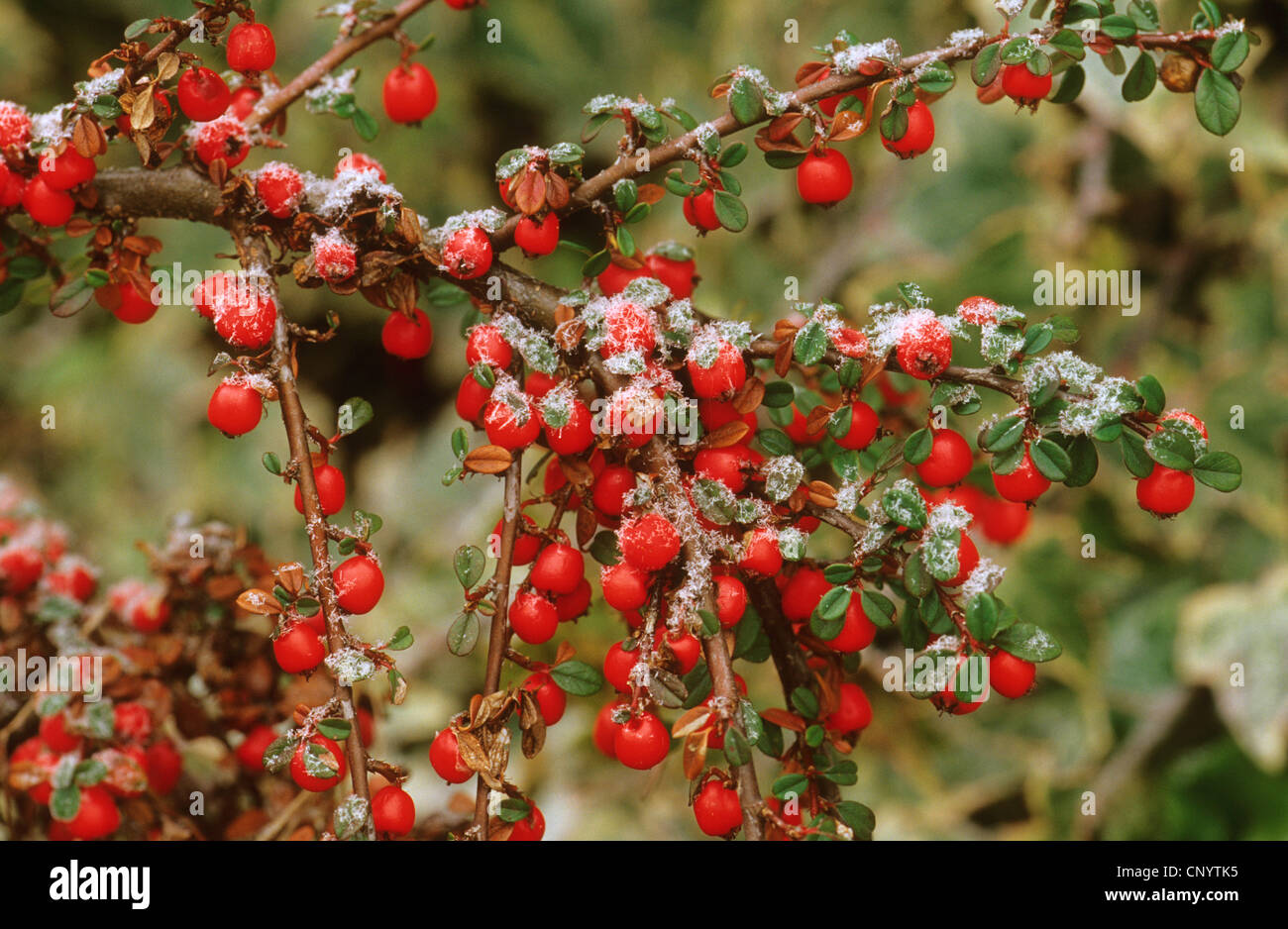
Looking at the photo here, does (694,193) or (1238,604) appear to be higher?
(694,193)

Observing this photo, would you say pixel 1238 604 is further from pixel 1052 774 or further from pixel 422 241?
pixel 422 241

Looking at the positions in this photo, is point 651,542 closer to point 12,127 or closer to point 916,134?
point 916,134

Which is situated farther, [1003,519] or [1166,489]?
[1003,519]

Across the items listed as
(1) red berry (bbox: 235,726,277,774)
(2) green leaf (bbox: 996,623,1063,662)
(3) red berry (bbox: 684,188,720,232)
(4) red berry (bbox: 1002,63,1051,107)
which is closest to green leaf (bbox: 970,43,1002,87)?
(4) red berry (bbox: 1002,63,1051,107)

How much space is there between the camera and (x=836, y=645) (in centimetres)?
40

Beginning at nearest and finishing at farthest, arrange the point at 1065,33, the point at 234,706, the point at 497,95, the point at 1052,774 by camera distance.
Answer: the point at 1065,33
the point at 234,706
the point at 1052,774
the point at 497,95

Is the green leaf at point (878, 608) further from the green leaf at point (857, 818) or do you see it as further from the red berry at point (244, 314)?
the red berry at point (244, 314)

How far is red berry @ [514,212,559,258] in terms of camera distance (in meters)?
0.41

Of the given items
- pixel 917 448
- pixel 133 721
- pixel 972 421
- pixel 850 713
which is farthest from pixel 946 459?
pixel 972 421

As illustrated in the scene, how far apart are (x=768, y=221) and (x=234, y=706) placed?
35.9 inches

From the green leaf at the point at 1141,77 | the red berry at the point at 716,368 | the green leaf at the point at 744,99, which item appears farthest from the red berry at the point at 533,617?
the green leaf at the point at 1141,77

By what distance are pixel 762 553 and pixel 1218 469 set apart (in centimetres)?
17

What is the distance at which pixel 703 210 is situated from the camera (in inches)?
16.5
